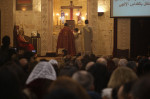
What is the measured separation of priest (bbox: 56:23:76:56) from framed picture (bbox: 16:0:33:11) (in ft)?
→ 13.6

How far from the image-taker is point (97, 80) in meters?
5.38

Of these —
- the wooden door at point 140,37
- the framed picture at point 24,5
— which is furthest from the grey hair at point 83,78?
the framed picture at point 24,5

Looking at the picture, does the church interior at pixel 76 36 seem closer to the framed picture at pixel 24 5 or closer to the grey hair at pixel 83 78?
the framed picture at pixel 24 5

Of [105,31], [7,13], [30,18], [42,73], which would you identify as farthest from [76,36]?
[42,73]

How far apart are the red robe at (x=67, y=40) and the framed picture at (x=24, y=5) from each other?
4.15m

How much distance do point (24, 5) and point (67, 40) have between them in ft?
15.7

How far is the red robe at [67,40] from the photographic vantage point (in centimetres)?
1675

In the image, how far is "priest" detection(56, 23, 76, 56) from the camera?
16750 mm

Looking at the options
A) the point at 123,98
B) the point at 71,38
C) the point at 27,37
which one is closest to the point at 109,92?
the point at 123,98

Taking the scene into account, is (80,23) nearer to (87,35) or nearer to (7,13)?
(87,35)

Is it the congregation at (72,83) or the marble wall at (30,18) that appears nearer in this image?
the congregation at (72,83)

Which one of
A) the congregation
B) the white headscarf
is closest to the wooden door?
the congregation

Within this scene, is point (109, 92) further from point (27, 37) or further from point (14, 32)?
point (27, 37)

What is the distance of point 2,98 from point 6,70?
1.20ft
